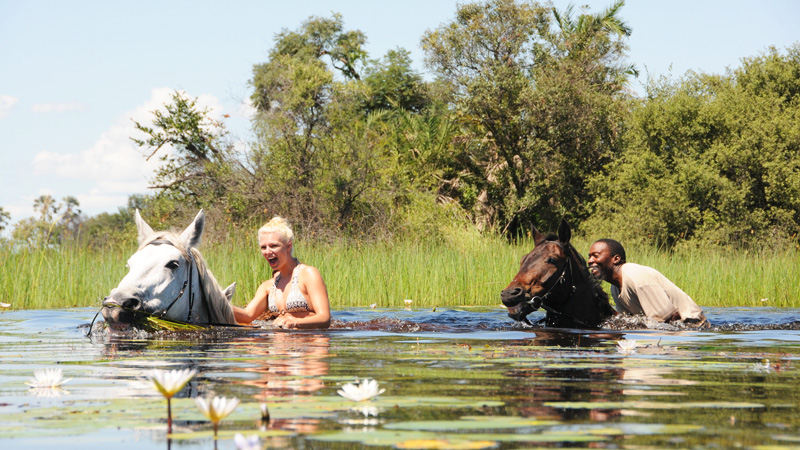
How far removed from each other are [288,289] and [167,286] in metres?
1.81

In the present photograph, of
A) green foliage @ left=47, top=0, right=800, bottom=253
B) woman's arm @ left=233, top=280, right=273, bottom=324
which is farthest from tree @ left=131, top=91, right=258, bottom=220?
woman's arm @ left=233, top=280, right=273, bottom=324

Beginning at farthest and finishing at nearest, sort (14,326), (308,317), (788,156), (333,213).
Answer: (788,156)
(333,213)
(14,326)
(308,317)

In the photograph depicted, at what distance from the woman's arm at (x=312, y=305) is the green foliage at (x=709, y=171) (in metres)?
25.6

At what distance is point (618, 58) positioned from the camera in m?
37.9

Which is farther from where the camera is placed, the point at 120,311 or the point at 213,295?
the point at 213,295

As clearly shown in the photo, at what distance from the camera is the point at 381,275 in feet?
48.5

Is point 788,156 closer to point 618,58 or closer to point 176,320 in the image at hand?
point 618,58

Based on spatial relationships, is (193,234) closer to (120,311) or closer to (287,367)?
(120,311)

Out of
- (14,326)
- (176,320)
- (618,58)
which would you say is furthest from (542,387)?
(618,58)

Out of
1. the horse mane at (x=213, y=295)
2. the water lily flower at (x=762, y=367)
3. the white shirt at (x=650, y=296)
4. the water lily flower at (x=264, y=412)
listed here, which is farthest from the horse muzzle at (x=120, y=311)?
the white shirt at (x=650, y=296)

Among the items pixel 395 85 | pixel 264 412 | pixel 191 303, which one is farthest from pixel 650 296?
pixel 395 85

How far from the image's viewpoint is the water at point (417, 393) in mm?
2496

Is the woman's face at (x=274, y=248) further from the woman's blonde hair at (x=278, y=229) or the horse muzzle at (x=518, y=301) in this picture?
the horse muzzle at (x=518, y=301)

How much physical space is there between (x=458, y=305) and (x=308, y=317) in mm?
7281
